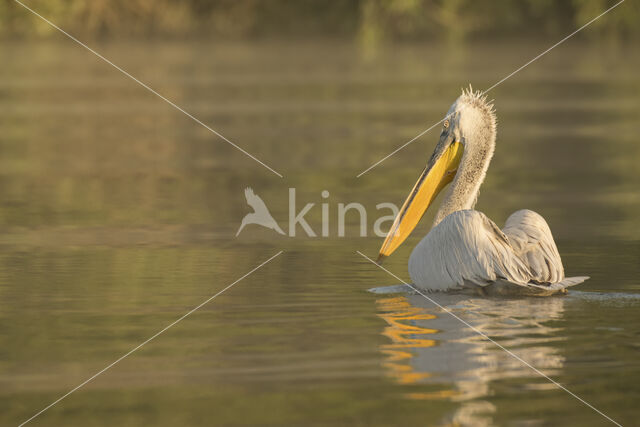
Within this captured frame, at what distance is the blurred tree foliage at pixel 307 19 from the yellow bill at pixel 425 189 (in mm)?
21487

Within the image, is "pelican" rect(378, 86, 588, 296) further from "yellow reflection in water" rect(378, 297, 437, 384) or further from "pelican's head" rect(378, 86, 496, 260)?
"pelican's head" rect(378, 86, 496, 260)

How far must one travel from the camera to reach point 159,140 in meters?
15.4

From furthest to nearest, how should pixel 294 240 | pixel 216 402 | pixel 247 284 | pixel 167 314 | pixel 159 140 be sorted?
pixel 159 140
pixel 294 240
pixel 247 284
pixel 167 314
pixel 216 402

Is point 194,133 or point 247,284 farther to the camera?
point 194,133

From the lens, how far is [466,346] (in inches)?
223

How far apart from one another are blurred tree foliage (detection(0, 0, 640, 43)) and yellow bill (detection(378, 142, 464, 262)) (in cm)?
2149

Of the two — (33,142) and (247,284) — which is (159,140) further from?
(247,284)

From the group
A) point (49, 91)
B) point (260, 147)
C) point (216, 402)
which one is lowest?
point (216, 402)

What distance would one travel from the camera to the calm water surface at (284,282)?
5.04m

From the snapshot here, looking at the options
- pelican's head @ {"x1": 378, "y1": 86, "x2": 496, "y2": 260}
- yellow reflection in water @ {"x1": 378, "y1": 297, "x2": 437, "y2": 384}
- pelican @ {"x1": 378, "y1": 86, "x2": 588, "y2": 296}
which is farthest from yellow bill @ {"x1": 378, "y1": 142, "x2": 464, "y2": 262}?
yellow reflection in water @ {"x1": 378, "y1": 297, "x2": 437, "y2": 384}

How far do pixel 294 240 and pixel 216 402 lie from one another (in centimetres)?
376

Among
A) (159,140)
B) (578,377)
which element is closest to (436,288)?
(578,377)

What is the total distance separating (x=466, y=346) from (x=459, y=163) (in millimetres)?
2178

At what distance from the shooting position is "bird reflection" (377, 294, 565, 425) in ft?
16.7
